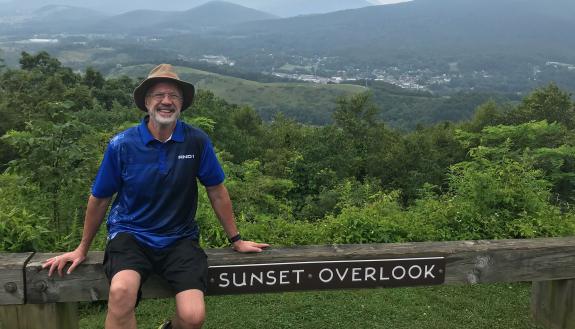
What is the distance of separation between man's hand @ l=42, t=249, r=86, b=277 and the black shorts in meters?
0.16

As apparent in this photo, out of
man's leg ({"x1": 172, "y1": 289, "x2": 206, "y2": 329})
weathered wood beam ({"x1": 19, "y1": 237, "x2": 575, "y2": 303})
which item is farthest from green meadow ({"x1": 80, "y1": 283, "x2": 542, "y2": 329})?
man's leg ({"x1": 172, "y1": 289, "x2": 206, "y2": 329})

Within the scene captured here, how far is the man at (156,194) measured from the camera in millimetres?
2783

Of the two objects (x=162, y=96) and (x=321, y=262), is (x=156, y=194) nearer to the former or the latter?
(x=162, y=96)

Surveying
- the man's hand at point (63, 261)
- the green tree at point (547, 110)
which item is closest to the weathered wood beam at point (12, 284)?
the man's hand at point (63, 261)

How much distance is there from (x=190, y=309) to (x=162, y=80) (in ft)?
4.14

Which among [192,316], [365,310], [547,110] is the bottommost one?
[547,110]

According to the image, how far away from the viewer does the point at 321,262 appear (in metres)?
2.99

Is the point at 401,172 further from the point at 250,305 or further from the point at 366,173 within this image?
the point at 250,305

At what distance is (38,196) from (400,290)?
3.78m

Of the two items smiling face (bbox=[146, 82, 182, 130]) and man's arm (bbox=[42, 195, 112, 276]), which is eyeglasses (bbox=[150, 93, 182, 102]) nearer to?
smiling face (bbox=[146, 82, 182, 130])

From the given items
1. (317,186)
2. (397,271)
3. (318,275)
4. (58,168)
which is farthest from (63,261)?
Answer: (317,186)

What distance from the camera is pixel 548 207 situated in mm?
5922

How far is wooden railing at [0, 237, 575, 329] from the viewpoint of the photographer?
2.79 meters

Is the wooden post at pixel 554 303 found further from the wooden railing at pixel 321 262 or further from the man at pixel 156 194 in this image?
the man at pixel 156 194
